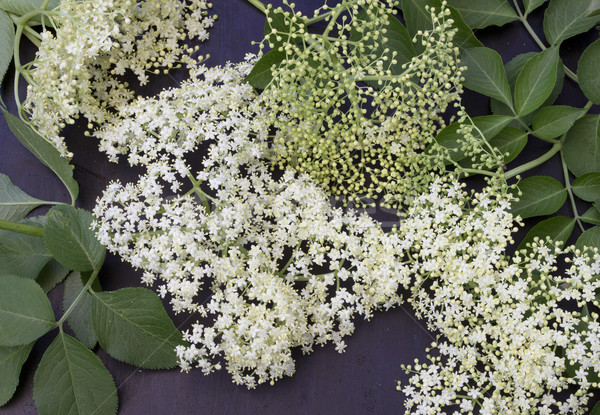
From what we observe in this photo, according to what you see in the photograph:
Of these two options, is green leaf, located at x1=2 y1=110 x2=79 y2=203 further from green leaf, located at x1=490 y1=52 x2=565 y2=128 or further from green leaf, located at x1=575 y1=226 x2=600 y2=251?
green leaf, located at x1=575 y1=226 x2=600 y2=251

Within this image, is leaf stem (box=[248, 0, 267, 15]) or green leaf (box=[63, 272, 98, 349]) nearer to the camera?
green leaf (box=[63, 272, 98, 349])

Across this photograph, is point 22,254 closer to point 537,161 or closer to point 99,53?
point 99,53

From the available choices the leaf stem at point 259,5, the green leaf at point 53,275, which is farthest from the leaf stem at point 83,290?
the leaf stem at point 259,5

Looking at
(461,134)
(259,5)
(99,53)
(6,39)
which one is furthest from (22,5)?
(461,134)

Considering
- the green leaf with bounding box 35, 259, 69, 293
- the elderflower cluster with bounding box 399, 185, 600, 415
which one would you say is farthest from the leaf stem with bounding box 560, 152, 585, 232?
the green leaf with bounding box 35, 259, 69, 293

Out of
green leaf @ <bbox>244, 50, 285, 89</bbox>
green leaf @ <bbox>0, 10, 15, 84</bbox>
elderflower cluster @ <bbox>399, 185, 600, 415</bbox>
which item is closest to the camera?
elderflower cluster @ <bbox>399, 185, 600, 415</bbox>

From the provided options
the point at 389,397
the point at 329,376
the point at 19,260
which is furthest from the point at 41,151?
the point at 389,397
